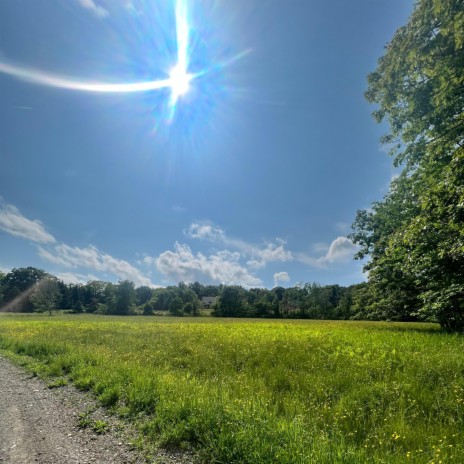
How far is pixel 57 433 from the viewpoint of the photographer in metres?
5.34

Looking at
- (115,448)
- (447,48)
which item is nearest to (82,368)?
(115,448)

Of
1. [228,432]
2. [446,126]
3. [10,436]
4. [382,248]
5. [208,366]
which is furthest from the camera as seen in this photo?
[382,248]

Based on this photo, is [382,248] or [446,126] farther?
[382,248]

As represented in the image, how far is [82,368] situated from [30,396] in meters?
1.94

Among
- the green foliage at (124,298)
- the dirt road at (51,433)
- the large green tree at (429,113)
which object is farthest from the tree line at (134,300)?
the dirt road at (51,433)

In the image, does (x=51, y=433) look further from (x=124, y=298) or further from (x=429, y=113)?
(x=124, y=298)

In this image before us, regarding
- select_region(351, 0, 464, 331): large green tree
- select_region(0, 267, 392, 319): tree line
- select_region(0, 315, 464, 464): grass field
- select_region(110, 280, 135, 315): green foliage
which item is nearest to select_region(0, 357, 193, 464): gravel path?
select_region(0, 315, 464, 464): grass field

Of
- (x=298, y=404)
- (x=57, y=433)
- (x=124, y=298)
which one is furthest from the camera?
(x=124, y=298)

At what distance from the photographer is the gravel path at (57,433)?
14.6 ft

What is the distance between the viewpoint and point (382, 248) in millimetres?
25281

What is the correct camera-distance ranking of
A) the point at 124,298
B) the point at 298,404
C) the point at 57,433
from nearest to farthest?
→ the point at 57,433 → the point at 298,404 → the point at 124,298

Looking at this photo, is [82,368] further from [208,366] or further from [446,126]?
[446,126]

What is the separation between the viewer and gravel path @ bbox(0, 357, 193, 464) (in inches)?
175

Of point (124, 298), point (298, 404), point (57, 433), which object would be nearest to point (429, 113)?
point (298, 404)
